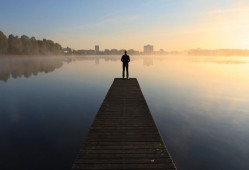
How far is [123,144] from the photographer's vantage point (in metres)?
10.2

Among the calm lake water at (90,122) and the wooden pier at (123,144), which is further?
the calm lake water at (90,122)

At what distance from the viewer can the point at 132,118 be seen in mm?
14070

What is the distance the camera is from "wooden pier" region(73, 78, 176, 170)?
27.9ft

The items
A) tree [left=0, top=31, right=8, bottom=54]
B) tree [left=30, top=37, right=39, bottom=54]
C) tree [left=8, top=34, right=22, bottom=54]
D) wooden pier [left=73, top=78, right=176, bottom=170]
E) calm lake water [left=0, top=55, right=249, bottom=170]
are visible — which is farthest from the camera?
→ tree [left=30, top=37, right=39, bottom=54]

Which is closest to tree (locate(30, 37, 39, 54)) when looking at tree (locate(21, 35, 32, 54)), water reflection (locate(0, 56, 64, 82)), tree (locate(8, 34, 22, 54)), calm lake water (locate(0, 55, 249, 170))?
tree (locate(21, 35, 32, 54))

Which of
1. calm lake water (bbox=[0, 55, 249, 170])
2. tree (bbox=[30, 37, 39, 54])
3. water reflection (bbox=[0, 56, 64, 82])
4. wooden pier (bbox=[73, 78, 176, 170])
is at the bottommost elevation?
calm lake water (bbox=[0, 55, 249, 170])

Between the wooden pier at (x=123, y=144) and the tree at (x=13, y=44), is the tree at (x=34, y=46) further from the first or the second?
the wooden pier at (x=123, y=144)

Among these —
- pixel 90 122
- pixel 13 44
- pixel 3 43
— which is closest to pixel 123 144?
pixel 90 122

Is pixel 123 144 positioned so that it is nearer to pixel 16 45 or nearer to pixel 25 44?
pixel 16 45

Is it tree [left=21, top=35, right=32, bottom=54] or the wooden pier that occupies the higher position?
tree [left=21, top=35, right=32, bottom=54]

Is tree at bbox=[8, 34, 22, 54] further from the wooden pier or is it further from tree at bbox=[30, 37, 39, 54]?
the wooden pier

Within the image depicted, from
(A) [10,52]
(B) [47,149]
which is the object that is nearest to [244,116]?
(B) [47,149]

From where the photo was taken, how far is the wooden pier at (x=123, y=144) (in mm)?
8508

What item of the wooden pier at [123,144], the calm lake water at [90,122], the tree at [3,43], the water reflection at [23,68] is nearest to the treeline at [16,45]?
the tree at [3,43]
